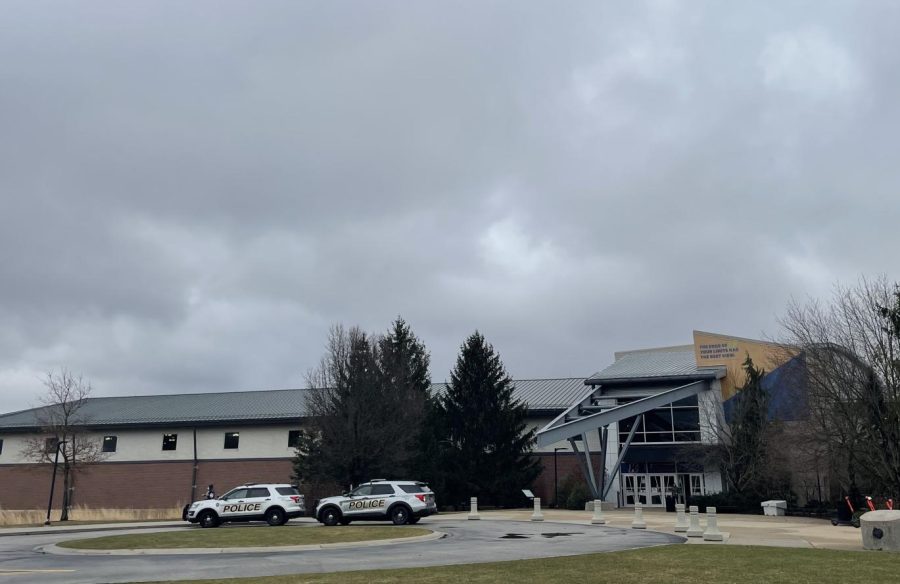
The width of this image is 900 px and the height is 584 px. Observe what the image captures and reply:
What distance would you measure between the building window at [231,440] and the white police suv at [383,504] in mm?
28325

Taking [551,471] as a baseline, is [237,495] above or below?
below

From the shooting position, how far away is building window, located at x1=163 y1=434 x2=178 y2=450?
55.5 metres

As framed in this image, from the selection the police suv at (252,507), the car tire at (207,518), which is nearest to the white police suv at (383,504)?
the police suv at (252,507)

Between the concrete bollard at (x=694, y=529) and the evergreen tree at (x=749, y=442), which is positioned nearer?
the concrete bollard at (x=694, y=529)

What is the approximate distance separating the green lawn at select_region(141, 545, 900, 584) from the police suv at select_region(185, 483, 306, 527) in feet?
53.8

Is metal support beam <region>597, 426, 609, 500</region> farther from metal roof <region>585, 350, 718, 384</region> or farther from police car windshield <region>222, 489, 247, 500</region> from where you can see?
police car windshield <region>222, 489, 247, 500</region>

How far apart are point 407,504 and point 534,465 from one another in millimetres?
18757

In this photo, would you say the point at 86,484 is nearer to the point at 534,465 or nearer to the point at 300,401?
the point at 300,401

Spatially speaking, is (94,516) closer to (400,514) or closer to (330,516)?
(330,516)

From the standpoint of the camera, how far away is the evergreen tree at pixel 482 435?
145 feet

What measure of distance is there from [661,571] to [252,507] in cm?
2007

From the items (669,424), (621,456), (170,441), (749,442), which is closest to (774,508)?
(749,442)

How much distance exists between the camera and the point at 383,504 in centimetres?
2772

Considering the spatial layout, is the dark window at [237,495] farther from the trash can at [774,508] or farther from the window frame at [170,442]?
the window frame at [170,442]
